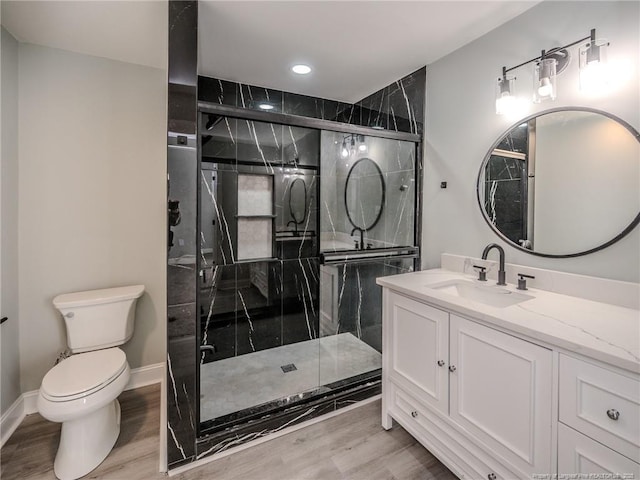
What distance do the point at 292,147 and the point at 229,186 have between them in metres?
0.59

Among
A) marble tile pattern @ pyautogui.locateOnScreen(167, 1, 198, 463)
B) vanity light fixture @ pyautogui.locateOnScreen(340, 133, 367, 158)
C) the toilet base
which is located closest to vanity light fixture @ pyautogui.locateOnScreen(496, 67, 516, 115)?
vanity light fixture @ pyautogui.locateOnScreen(340, 133, 367, 158)

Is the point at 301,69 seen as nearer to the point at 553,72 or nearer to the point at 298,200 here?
the point at 298,200

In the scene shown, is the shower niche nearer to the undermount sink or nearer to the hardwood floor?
the hardwood floor

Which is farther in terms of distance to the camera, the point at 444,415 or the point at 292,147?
the point at 292,147

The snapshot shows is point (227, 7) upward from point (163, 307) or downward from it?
upward

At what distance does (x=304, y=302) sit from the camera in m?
2.80

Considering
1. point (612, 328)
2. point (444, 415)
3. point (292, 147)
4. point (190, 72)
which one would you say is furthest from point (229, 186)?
point (612, 328)

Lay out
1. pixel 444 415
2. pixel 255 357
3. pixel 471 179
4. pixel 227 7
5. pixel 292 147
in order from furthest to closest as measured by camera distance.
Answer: pixel 255 357 → pixel 292 147 → pixel 471 179 → pixel 227 7 → pixel 444 415

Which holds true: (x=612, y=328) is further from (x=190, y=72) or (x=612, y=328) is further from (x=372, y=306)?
(x=190, y=72)

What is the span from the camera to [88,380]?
1601 millimetres

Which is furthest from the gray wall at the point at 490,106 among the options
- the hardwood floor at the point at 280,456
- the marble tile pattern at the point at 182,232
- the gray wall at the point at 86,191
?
the gray wall at the point at 86,191

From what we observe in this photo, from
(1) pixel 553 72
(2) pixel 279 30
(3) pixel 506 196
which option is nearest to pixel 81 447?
(2) pixel 279 30

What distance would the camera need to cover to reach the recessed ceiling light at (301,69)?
93.7 inches

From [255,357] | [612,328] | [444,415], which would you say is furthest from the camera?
[255,357]
